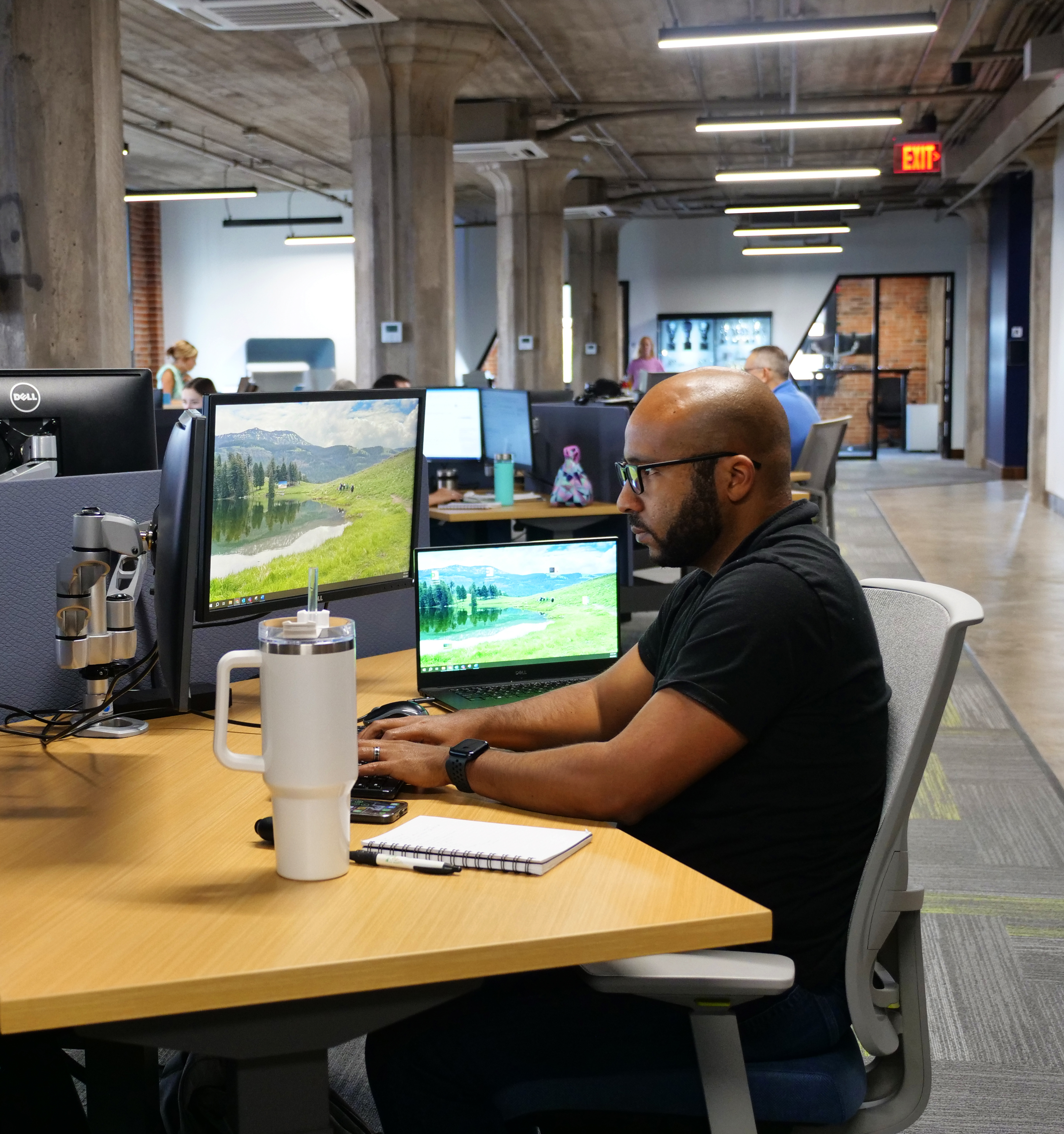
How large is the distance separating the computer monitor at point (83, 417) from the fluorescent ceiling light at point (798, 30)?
6034 mm

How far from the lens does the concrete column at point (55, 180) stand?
481cm

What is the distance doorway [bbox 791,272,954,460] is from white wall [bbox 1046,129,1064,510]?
669 centimetres

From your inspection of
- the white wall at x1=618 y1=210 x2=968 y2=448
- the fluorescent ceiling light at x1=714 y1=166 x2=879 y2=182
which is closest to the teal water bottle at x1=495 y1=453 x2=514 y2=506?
the fluorescent ceiling light at x1=714 y1=166 x2=879 y2=182

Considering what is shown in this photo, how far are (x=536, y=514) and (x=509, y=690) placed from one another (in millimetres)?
3057

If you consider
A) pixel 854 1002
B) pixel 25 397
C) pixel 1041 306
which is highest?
pixel 1041 306

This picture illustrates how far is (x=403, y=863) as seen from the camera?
1301mm

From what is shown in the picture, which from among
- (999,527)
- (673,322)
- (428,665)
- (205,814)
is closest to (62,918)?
(205,814)

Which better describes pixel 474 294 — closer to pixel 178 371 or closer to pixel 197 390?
pixel 178 371

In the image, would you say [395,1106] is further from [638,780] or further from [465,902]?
[638,780]

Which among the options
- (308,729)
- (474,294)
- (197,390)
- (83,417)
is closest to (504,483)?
(197,390)

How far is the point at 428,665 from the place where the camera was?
218 centimetres

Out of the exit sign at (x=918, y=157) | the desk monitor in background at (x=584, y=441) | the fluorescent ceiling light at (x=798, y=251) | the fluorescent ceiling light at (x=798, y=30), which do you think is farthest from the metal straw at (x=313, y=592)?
the fluorescent ceiling light at (x=798, y=251)

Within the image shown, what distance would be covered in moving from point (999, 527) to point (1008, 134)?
359 centimetres

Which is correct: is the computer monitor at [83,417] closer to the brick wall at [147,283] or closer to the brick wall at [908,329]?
the brick wall at [147,283]
